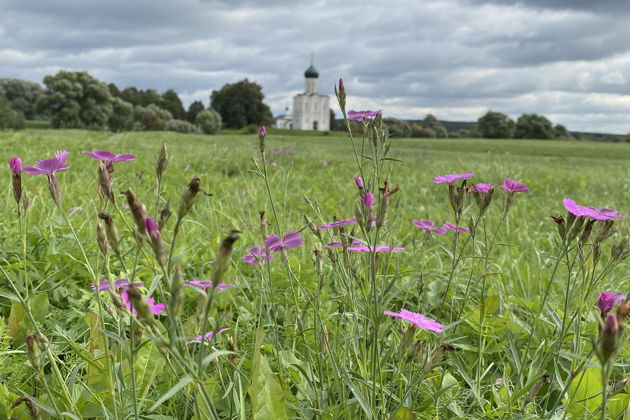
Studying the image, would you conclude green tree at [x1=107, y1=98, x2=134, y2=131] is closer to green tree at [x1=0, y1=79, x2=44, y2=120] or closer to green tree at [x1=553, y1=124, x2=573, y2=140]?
green tree at [x1=0, y1=79, x2=44, y2=120]

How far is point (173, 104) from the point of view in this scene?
70.4 m

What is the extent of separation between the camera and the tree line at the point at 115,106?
147 ft

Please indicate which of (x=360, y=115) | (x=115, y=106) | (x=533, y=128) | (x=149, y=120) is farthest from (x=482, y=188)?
(x=533, y=128)

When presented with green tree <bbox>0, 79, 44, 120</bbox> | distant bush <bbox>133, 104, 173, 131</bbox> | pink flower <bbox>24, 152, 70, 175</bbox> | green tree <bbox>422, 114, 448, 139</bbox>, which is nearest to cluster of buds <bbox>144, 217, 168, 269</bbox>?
pink flower <bbox>24, 152, 70, 175</bbox>

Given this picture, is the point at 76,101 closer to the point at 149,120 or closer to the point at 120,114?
the point at 120,114

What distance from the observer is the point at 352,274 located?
1147 millimetres

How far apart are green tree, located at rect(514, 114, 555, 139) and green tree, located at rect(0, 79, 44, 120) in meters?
63.7

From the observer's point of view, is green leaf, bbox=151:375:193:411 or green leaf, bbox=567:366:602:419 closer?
green leaf, bbox=151:375:193:411

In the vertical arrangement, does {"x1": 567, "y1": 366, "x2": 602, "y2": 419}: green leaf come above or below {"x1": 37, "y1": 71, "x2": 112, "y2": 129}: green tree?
below

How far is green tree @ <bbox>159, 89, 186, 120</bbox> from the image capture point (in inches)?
2749

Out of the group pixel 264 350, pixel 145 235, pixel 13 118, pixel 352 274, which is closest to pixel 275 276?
pixel 264 350

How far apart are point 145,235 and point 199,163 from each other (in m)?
5.71

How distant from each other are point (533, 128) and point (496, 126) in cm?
483

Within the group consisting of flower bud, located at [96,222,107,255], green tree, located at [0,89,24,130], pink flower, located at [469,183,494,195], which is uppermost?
green tree, located at [0,89,24,130]
